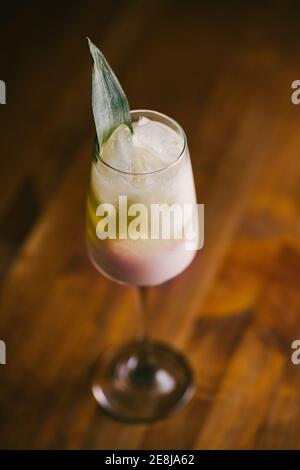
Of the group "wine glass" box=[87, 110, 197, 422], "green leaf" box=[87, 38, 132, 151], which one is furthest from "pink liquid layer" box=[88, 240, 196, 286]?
"green leaf" box=[87, 38, 132, 151]

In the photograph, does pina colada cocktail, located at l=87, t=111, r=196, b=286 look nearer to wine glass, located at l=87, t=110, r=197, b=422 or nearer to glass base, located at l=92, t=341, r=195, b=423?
wine glass, located at l=87, t=110, r=197, b=422

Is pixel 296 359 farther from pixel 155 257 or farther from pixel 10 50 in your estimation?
pixel 10 50

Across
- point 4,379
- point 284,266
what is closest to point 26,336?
point 4,379

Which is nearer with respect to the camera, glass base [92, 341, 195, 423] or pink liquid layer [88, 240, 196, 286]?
pink liquid layer [88, 240, 196, 286]

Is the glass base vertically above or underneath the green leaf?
underneath

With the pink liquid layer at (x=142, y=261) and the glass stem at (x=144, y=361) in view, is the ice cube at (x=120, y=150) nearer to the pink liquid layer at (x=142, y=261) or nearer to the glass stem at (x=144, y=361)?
the pink liquid layer at (x=142, y=261)

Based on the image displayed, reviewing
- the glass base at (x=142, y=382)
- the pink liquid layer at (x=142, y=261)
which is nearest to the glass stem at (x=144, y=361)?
the glass base at (x=142, y=382)

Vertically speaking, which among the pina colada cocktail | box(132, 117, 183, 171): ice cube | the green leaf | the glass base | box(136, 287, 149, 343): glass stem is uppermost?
the green leaf

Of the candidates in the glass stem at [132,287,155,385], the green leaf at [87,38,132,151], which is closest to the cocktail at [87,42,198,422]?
the green leaf at [87,38,132,151]

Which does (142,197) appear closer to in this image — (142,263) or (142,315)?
(142,263)
